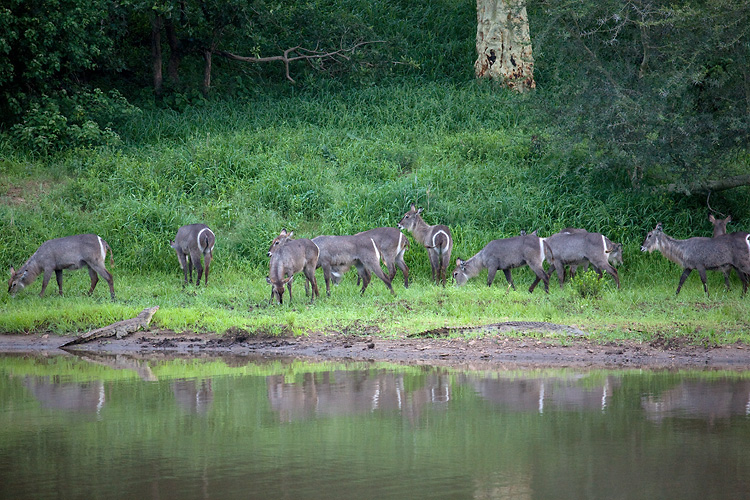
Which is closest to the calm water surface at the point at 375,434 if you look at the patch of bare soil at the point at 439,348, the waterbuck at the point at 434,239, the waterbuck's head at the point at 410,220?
the patch of bare soil at the point at 439,348

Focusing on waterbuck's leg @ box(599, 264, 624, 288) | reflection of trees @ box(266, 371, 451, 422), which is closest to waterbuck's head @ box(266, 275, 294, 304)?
reflection of trees @ box(266, 371, 451, 422)

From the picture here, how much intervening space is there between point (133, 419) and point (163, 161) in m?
10.7

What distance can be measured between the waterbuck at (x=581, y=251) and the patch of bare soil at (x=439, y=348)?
312cm

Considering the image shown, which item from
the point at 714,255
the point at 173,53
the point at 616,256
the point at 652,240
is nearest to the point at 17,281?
the point at 616,256

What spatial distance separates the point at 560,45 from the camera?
1436cm

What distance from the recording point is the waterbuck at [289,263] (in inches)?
464

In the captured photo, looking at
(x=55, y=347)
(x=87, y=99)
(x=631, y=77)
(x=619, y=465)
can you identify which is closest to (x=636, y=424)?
(x=619, y=465)

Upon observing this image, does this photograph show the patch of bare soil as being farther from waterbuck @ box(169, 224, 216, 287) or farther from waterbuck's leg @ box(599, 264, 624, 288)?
waterbuck's leg @ box(599, 264, 624, 288)

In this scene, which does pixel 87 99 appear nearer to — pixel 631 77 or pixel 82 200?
pixel 82 200

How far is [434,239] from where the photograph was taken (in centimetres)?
1363

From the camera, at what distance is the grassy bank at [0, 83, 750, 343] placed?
36.2 ft

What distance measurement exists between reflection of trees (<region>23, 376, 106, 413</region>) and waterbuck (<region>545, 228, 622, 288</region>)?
6946 mm

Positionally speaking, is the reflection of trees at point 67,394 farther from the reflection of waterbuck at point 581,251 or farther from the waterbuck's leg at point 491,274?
the reflection of waterbuck at point 581,251

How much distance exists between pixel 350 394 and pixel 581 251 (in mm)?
6163
